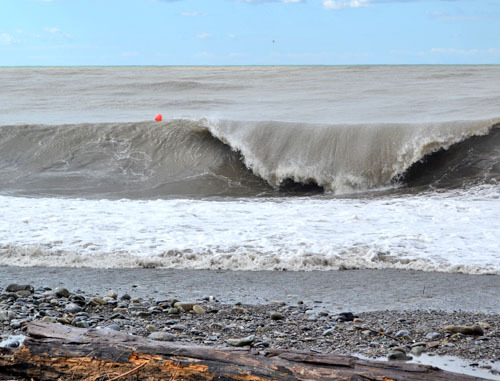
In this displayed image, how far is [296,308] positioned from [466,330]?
1.35 m

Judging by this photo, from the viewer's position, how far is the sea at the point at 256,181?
22.1 feet

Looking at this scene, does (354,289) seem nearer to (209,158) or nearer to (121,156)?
(209,158)

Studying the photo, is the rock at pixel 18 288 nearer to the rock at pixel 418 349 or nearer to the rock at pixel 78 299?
the rock at pixel 78 299

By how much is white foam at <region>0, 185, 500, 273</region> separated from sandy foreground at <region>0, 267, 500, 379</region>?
0.31 meters

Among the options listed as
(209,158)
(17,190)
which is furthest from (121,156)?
(17,190)

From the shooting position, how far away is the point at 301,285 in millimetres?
5707

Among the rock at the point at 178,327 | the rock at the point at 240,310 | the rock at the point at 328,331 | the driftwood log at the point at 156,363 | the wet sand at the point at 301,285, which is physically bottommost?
the wet sand at the point at 301,285

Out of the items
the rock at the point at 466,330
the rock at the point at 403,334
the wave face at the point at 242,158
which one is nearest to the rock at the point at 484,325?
the rock at the point at 466,330

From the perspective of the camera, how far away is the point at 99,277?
5.94 meters

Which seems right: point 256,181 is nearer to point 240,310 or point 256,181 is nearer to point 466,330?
point 240,310

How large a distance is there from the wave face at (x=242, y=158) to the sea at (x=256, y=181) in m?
0.04

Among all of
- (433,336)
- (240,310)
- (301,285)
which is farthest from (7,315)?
(433,336)

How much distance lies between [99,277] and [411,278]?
307cm

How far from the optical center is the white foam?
6.44 meters
